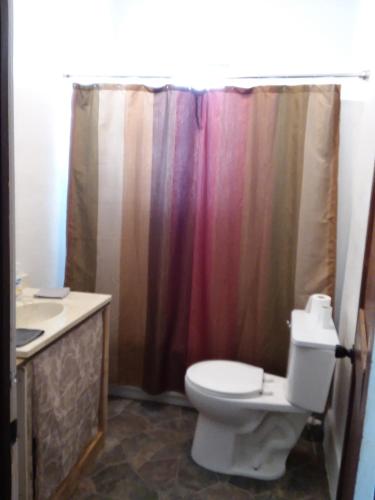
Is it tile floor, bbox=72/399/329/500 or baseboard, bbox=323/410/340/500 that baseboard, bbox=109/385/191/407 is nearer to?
tile floor, bbox=72/399/329/500

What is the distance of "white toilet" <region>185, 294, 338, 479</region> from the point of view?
5.97 feet

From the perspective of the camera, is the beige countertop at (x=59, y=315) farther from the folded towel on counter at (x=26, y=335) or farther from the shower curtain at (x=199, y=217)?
the shower curtain at (x=199, y=217)

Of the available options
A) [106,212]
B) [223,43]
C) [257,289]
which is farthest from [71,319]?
[223,43]

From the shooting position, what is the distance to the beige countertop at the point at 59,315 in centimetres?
137

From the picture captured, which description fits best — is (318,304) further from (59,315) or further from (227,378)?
(59,315)

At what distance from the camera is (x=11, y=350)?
2.53ft

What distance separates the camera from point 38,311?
1849 millimetres

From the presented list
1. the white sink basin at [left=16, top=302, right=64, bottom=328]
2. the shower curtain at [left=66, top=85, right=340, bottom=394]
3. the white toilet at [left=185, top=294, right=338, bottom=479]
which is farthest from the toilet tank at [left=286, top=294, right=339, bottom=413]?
the white sink basin at [left=16, top=302, right=64, bottom=328]

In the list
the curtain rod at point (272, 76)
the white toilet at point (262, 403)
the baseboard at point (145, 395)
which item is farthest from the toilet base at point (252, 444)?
the curtain rod at point (272, 76)

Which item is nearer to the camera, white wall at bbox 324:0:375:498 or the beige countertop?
the beige countertop

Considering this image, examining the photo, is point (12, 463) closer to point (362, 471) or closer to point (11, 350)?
point (11, 350)

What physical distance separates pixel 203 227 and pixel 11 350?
5.42 feet

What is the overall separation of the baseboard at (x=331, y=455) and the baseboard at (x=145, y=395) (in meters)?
0.84

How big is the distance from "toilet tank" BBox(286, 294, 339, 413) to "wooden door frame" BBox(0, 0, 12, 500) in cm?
133
